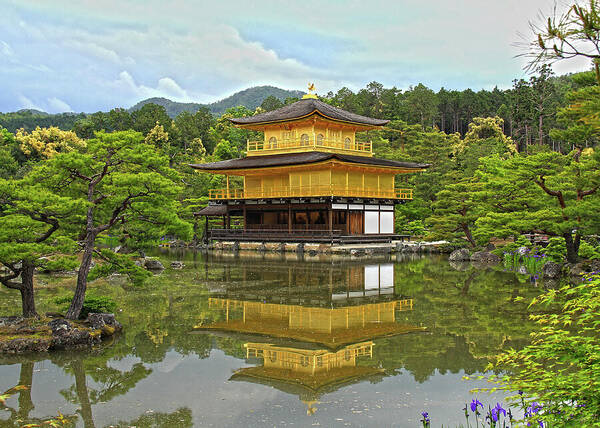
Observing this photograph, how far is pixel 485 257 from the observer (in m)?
26.5

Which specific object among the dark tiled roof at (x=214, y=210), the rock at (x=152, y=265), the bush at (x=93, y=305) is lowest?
the rock at (x=152, y=265)

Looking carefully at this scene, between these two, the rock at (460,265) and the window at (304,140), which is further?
the window at (304,140)

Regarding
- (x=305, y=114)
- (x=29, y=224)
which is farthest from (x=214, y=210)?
(x=29, y=224)

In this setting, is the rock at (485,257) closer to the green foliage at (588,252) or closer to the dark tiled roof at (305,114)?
the green foliage at (588,252)

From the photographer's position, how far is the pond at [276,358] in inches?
260

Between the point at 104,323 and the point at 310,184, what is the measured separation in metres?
26.3

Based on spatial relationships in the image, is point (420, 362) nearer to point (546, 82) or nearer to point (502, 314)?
point (502, 314)

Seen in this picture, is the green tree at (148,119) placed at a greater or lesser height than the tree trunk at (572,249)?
greater

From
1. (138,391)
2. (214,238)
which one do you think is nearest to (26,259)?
(138,391)

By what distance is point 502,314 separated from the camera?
12.5 metres

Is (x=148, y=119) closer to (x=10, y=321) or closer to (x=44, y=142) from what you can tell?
(x=44, y=142)

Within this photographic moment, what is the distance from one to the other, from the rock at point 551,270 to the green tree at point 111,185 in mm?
13507

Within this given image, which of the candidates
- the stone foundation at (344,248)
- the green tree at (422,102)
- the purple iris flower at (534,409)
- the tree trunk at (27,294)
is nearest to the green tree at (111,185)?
the tree trunk at (27,294)

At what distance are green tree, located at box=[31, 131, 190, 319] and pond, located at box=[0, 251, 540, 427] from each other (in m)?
1.89
